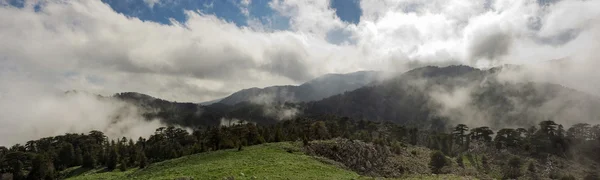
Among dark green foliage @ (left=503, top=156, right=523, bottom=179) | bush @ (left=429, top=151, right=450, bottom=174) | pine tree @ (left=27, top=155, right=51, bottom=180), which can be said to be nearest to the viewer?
bush @ (left=429, top=151, right=450, bottom=174)

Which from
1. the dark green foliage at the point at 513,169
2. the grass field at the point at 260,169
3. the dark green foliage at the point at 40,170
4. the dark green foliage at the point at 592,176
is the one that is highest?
the grass field at the point at 260,169

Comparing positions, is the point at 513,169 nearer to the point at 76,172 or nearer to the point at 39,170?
the point at 76,172

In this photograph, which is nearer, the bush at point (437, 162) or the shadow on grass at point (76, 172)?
the bush at point (437, 162)

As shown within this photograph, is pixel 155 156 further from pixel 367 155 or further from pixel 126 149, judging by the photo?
pixel 367 155

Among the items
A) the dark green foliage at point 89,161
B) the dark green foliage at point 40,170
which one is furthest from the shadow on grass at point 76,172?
the dark green foliage at point 40,170

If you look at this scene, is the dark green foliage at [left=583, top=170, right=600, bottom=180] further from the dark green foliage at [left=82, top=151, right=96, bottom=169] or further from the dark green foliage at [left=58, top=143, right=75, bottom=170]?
the dark green foliage at [left=58, top=143, right=75, bottom=170]

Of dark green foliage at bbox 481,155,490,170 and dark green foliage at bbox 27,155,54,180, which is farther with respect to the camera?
dark green foliage at bbox 27,155,54,180

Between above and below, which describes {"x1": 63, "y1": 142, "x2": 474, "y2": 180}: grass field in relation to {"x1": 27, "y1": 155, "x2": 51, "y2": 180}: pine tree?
above

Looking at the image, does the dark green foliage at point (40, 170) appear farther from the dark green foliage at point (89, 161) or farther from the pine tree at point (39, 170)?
the dark green foliage at point (89, 161)

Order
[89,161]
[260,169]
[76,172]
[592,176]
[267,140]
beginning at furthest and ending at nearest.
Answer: [89,161], [76,172], [267,140], [592,176], [260,169]

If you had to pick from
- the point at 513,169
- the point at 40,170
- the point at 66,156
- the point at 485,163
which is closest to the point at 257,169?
the point at 513,169

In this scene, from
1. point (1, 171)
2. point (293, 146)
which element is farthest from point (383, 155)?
point (1, 171)

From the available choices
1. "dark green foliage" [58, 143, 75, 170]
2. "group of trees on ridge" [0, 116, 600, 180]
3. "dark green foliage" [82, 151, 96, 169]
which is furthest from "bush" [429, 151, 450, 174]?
"dark green foliage" [58, 143, 75, 170]

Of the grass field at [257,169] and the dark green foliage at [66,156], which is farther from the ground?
the grass field at [257,169]
